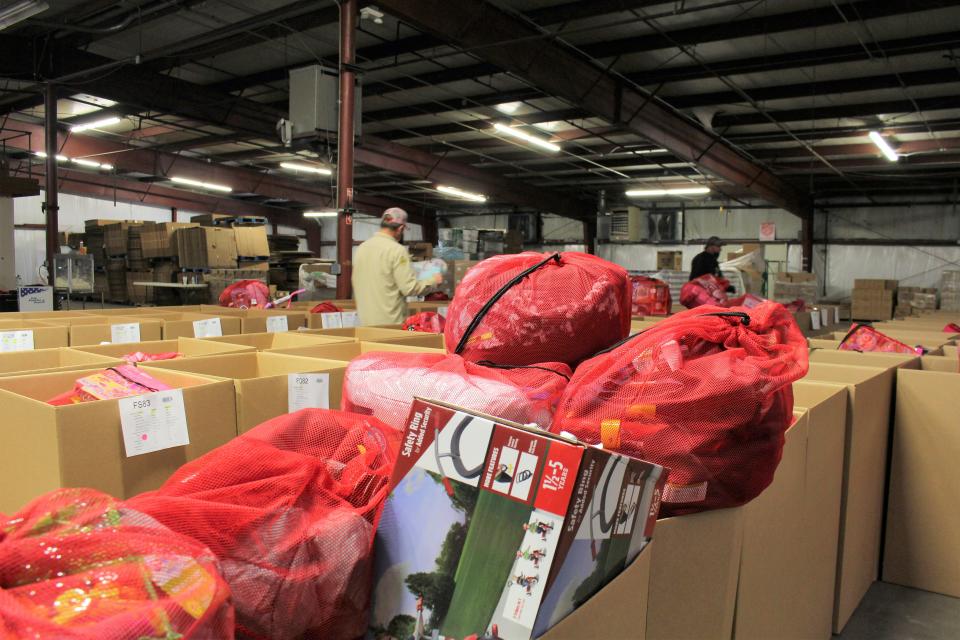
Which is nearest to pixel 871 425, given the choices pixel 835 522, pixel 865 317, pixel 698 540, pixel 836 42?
pixel 835 522

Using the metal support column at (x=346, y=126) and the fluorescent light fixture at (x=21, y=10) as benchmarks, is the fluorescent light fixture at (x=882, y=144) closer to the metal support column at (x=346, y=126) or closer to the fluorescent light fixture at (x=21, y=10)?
the metal support column at (x=346, y=126)

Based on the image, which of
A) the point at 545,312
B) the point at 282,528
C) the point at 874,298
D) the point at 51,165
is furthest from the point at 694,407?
the point at 874,298

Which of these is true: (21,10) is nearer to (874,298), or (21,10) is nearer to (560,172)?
(560,172)

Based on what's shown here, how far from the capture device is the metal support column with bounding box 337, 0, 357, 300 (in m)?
5.98

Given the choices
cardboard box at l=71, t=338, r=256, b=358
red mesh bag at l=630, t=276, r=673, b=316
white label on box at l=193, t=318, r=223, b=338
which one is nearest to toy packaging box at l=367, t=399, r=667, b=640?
cardboard box at l=71, t=338, r=256, b=358

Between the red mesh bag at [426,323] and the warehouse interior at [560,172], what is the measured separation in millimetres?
39

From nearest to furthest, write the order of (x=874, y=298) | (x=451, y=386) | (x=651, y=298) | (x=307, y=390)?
(x=451, y=386), (x=307, y=390), (x=651, y=298), (x=874, y=298)

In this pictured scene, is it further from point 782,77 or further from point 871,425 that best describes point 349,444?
point 782,77

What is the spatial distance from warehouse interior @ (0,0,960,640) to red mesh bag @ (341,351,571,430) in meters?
0.06

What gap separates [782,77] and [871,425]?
23.5ft

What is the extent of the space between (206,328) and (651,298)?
366cm

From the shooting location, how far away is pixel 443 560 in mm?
943

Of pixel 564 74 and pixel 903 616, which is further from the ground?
pixel 564 74

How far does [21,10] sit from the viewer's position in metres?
5.33
